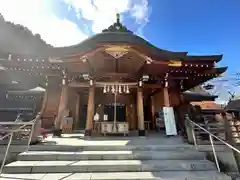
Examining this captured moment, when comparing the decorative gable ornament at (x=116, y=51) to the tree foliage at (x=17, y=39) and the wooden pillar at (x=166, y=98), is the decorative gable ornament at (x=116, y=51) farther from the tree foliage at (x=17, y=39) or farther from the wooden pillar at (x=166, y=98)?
the tree foliage at (x=17, y=39)

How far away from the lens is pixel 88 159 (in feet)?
14.0

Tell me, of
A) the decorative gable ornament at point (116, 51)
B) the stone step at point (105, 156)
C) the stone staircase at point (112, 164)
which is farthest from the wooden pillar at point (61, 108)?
the decorative gable ornament at point (116, 51)

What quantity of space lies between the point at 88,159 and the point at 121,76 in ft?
16.0

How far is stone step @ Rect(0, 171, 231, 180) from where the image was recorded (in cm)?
338

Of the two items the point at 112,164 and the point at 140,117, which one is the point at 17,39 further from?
the point at 112,164

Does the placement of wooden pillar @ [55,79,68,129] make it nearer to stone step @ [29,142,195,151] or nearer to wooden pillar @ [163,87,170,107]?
stone step @ [29,142,195,151]

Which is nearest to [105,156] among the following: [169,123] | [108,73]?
[169,123]

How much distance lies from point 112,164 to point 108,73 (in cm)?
507

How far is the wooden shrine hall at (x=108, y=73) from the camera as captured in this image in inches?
280

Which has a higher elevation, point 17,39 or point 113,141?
point 17,39

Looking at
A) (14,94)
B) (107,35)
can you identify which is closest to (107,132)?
(107,35)

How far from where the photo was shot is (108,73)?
8078mm

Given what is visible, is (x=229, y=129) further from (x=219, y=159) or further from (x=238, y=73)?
(x=238, y=73)

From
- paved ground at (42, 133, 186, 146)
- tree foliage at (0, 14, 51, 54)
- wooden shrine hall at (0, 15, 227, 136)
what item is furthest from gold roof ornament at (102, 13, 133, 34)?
tree foliage at (0, 14, 51, 54)
